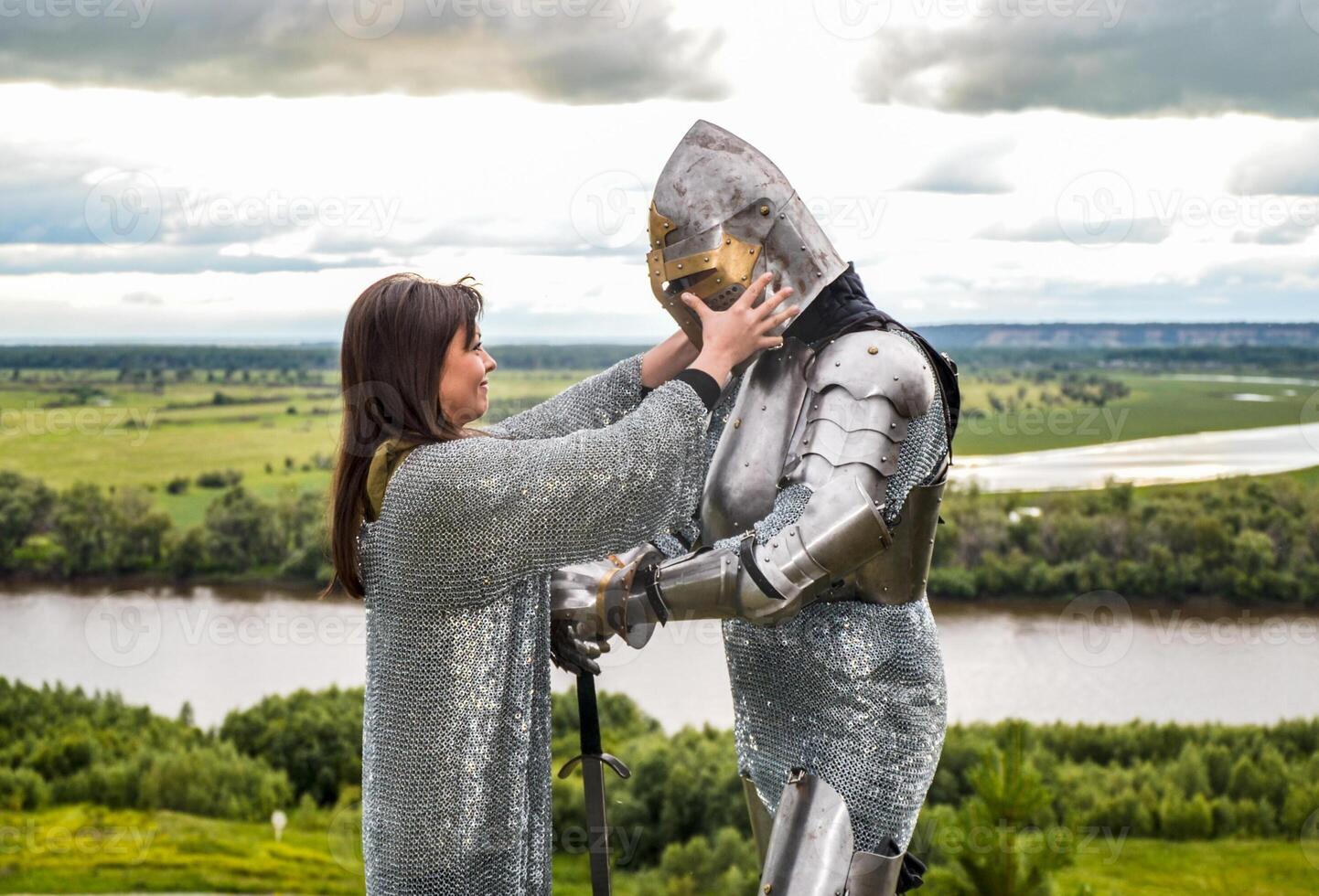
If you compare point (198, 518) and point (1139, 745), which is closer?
point (1139, 745)

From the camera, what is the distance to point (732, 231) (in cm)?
351

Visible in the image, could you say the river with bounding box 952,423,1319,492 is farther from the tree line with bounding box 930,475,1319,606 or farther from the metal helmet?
the metal helmet

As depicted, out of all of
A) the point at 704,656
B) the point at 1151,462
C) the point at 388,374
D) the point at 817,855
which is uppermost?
the point at 388,374

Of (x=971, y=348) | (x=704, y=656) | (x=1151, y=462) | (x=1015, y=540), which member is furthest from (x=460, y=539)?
(x=971, y=348)

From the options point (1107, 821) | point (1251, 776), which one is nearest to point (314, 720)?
point (1107, 821)

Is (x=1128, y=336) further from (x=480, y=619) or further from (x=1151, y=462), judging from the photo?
(x=480, y=619)

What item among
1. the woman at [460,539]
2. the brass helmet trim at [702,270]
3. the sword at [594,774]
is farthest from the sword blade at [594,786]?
the brass helmet trim at [702,270]

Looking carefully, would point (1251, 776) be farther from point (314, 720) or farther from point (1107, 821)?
point (314, 720)

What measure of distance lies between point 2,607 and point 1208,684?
17.7 metres

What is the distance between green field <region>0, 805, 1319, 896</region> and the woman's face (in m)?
6.80

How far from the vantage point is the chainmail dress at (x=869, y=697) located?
11.1ft

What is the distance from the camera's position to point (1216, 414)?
25.4 m

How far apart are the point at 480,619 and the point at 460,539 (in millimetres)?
241

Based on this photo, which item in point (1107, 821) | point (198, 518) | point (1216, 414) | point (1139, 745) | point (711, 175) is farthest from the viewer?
point (1216, 414)
